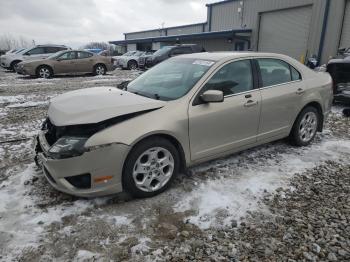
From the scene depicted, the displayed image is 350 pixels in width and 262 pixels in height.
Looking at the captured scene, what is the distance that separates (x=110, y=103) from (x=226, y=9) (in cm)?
2822

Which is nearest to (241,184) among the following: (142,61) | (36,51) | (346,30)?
(36,51)

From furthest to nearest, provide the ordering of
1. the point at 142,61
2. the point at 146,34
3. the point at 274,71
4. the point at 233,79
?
the point at 146,34 → the point at 142,61 → the point at 274,71 → the point at 233,79

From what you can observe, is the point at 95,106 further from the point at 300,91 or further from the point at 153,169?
the point at 300,91

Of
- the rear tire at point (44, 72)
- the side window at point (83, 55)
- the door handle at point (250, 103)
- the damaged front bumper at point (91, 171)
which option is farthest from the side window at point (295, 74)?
the side window at point (83, 55)

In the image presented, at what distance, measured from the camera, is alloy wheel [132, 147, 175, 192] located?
3449mm

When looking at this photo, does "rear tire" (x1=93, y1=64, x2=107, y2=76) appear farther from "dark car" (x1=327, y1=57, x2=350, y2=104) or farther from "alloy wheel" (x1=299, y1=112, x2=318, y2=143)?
"alloy wheel" (x1=299, y1=112, x2=318, y2=143)

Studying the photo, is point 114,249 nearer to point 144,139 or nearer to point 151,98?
point 144,139

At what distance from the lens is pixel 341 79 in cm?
811

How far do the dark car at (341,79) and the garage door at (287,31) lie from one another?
43.2ft

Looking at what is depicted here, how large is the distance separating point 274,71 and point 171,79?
5.29 ft

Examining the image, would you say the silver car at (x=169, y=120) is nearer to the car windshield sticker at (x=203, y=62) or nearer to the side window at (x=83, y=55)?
the car windshield sticker at (x=203, y=62)

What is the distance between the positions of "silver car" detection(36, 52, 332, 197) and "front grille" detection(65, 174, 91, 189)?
10 millimetres

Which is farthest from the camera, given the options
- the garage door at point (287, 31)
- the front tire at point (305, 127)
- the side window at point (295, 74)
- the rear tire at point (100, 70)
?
the garage door at point (287, 31)

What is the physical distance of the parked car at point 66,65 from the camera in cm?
1541
